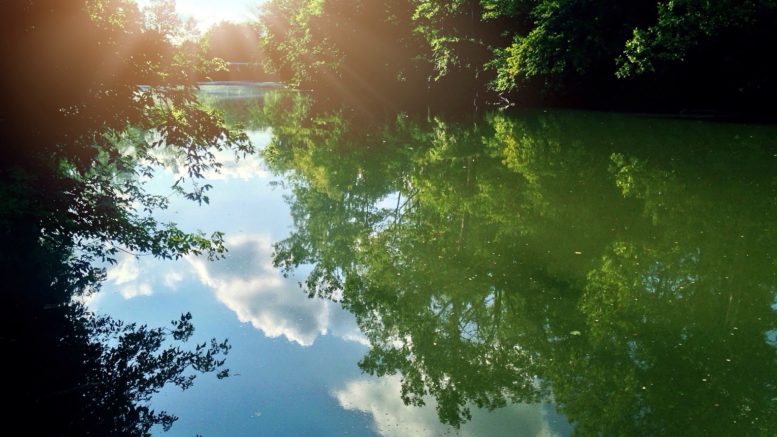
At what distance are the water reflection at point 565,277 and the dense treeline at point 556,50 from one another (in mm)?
13195

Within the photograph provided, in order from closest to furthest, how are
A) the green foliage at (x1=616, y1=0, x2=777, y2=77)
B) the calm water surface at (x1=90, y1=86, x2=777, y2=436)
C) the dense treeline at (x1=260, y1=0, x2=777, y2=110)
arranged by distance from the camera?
the calm water surface at (x1=90, y1=86, x2=777, y2=436) → the green foliage at (x1=616, y1=0, x2=777, y2=77) → the dense treeline at (x1=260, y1=0, x2=777, y2=110)

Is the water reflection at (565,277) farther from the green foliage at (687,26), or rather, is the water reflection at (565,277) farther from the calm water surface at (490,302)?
the green foliage at (687,26)

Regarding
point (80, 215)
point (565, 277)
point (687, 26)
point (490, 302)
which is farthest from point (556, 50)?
point (80, 215)

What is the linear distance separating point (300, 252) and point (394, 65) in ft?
126

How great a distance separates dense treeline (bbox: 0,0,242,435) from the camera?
4582 mm

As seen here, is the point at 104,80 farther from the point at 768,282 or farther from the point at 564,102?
the point at 564,102

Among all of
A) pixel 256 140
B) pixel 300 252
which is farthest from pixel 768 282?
pixel 256 140

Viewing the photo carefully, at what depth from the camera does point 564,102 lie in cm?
3338

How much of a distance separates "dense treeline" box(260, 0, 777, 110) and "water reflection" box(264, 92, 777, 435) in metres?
13.2

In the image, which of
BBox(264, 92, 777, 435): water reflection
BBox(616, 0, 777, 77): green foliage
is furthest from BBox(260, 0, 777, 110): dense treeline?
BBox(264, 92, 777, 435): water reflection

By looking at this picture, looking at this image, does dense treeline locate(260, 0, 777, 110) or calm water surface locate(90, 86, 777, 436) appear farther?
dense treeline locate(260, 0, 777, 110)

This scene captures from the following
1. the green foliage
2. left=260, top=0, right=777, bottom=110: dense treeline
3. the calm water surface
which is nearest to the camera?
the calm water surface

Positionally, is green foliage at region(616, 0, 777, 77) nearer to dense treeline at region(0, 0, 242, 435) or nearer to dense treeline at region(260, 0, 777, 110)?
dense treeline at region(260, 0, 777, 110)

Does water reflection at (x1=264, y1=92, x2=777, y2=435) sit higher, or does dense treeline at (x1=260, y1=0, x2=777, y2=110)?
dense treeline at (x1=260, y1=0, x2=777, y2=110)
